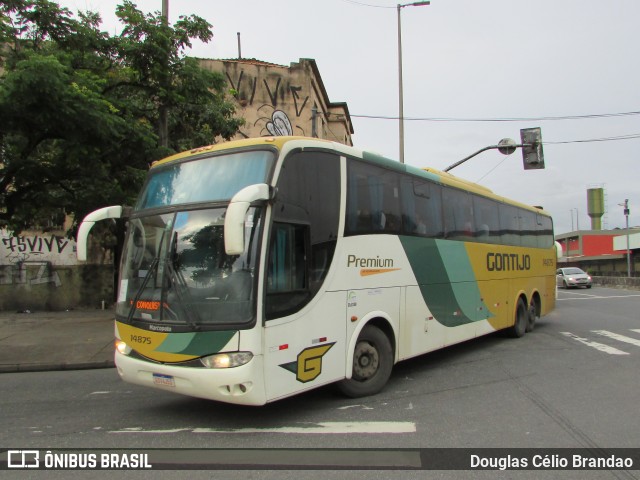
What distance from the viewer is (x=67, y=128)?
9.27m

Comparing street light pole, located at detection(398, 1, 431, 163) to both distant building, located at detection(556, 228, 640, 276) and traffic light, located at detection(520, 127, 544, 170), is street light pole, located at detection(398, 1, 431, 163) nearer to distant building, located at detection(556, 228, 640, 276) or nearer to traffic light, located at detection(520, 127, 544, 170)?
traffic light, located at detection(520, 127, 544, 170)

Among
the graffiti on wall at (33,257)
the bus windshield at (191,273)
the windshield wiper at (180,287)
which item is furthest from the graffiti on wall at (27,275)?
the windshield wiper at (180,287)

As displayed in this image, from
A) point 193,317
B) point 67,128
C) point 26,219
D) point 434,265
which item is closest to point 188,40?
point 67,128

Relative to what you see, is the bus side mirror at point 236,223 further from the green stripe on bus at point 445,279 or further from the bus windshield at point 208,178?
the green stripe on bus at point 445,279

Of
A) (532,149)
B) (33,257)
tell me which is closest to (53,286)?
(33,257)

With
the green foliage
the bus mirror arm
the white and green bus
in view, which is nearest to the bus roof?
the white and green bus

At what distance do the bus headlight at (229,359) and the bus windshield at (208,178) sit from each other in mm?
1591

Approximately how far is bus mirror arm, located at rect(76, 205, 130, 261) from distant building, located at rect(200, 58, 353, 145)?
1778 cm

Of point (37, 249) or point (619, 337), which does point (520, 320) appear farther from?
point (37, 249)

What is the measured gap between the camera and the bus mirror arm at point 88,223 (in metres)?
5.59

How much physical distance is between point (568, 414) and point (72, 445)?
5227mm

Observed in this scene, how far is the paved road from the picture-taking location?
4.75 metres

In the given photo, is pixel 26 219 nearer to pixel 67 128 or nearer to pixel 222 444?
pixel 67 128

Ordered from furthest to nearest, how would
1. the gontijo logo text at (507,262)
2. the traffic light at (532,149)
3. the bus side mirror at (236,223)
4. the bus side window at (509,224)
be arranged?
the traffic light at (532,149)
the bus side window at (509,224)
the gontijo logo text at (507,262)
the bus side mirror at (236,223)
